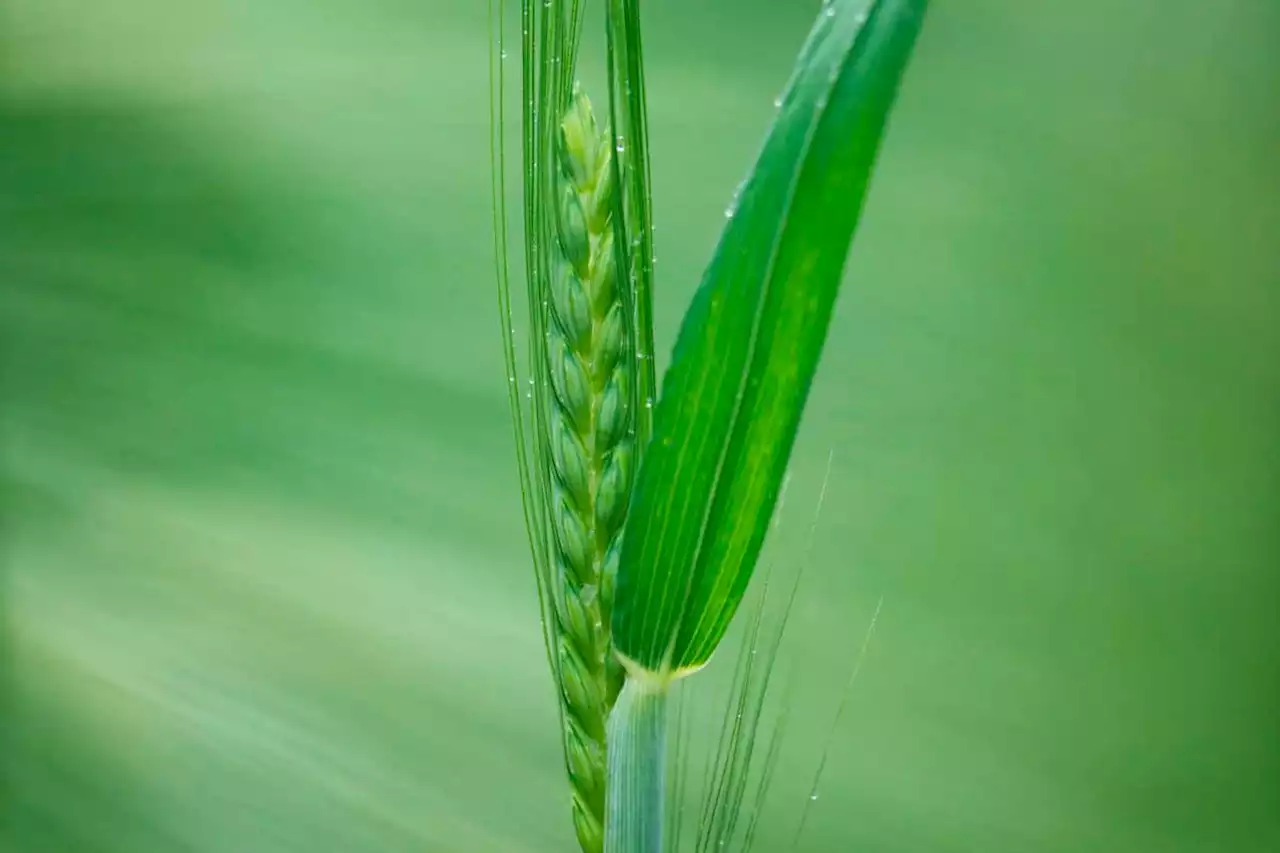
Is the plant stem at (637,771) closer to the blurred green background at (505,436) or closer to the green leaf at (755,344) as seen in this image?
the green leaf at (755,344)

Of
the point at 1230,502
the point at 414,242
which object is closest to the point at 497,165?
the point at 414,242

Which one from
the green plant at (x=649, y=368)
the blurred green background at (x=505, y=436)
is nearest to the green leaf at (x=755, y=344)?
the green plant at (x=649, y=368)

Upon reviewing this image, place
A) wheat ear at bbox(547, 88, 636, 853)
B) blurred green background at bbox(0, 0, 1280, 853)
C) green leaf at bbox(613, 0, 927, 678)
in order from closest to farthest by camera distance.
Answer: green leaf at bbox(613, 0, 927, 678), wheat ear at bbox(547, 88, 636, 853), blurred green background at bbox(0, 0, 1280, 853)

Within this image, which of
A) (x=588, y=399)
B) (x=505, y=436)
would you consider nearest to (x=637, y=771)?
(x=588, y=399)

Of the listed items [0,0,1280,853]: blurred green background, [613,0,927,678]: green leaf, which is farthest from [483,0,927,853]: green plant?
[0,0,1280,853]: blurred green background

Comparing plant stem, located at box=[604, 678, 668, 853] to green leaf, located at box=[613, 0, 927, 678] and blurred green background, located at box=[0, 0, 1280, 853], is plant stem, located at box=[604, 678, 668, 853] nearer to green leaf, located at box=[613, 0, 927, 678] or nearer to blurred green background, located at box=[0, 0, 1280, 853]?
green leaf, located at box=[613, 0, 927, 678]
